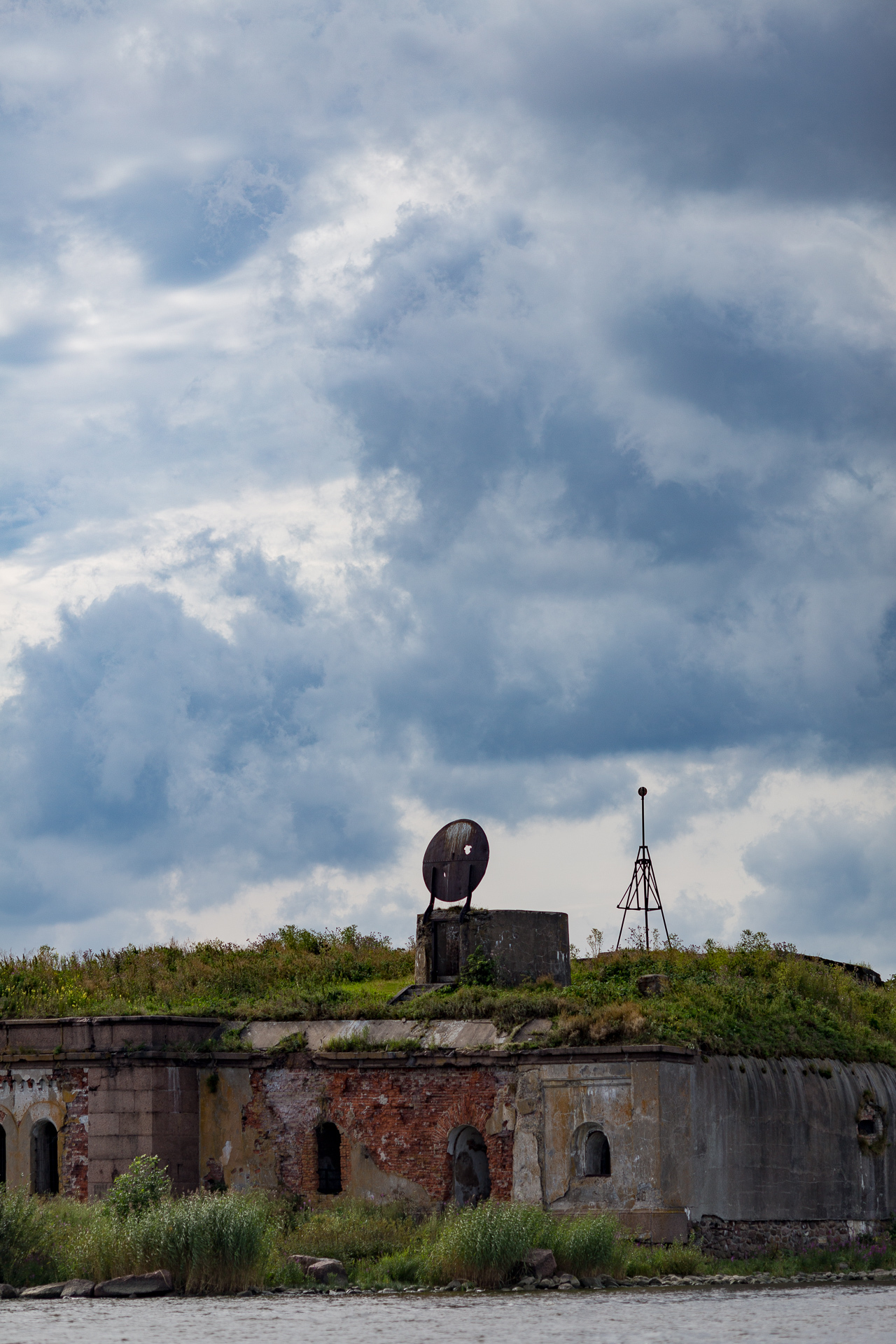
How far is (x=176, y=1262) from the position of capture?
22.9 m

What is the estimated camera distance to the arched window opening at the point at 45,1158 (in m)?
29.4

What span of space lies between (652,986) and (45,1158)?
11.0 meters

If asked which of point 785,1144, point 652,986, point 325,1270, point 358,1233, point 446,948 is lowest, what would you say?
point 325,1270

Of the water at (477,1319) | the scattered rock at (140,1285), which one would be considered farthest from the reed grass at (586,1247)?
the scattered rock at (140,1285)

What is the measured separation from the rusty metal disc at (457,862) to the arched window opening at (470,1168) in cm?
504

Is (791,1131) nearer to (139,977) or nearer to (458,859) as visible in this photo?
(458,859)

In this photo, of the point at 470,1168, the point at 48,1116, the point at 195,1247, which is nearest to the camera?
the point at 195,1247

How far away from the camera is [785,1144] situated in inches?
1107

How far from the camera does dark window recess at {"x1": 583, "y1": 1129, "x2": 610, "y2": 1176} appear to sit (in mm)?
26344

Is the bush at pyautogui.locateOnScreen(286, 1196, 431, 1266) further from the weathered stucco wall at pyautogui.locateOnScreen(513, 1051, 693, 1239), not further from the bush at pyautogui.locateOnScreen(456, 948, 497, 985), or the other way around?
the bush at pyautogui.locateOnScreen(456, 948, 497, 985)

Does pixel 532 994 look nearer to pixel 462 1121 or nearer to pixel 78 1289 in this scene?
pixel 462 1121

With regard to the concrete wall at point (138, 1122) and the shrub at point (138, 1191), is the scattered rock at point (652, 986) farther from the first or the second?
the shrub at point (138, 1191)

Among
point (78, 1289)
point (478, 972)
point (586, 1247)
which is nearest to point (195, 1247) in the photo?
point (78, 1289)

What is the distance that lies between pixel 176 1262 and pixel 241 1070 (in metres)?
6.62
